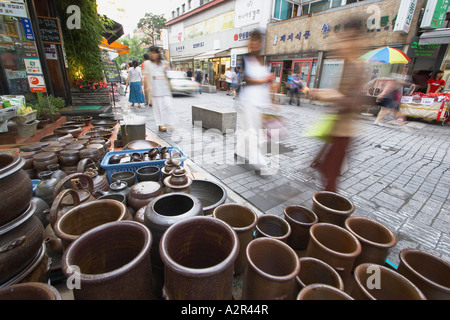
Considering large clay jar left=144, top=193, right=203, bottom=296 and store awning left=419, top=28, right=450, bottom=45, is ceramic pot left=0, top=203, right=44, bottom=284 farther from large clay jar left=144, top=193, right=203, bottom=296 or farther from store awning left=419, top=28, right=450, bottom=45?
store awning left=419, top=28, right=450, bottom=45

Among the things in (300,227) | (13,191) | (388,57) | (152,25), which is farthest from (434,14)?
(152,25)

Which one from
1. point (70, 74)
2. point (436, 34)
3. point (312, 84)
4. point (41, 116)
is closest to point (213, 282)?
point (41, 116)

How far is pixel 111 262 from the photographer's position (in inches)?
55.7

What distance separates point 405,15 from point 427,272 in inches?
492

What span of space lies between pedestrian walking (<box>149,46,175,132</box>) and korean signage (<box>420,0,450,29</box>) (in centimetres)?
1125

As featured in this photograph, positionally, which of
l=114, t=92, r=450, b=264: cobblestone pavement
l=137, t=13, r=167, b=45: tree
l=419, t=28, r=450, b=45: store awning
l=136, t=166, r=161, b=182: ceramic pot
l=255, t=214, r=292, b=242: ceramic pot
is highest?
l=137, t=13, r=167, b=45: tree

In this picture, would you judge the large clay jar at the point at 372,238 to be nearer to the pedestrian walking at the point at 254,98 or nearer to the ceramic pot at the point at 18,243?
the pedestrian walking at the point at 254,98

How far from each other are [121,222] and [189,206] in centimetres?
50

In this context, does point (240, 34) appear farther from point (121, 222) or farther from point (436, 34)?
point (121, 222)

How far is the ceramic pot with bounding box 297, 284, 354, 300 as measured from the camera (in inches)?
44.4

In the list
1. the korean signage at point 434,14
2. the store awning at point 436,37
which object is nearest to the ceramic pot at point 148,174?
the store awning at point 436,37

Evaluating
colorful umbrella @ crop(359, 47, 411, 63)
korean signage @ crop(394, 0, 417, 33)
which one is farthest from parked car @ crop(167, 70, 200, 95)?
korean signage @ crop(394, 0, 417, 33)

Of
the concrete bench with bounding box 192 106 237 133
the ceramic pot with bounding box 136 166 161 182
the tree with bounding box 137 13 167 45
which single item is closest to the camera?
the ceramic pot with bounding box 136 166 161 182

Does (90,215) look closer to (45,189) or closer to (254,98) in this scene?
(45,189)
